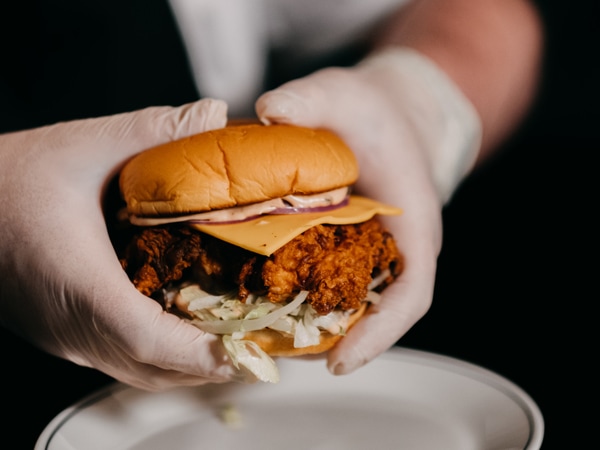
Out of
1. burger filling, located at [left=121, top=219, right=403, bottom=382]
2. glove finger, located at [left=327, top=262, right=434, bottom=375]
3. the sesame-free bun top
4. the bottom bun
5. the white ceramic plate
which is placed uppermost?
the sesame-free bun top

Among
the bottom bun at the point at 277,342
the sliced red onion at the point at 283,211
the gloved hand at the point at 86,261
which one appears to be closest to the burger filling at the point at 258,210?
the sliced red onion at the point at 283,211

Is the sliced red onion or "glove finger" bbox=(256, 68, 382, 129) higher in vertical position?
"glove finger" bbox=(256, 68, 382, 129)

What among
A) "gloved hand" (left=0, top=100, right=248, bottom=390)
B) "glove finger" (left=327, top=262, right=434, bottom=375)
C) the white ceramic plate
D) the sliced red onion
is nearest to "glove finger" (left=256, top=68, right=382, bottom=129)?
"gloved hand" (left=0, top=100, right=248, bottom=390)

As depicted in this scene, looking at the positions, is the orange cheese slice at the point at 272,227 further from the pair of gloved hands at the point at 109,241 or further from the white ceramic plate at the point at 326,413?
the white ceramic plate at the point at 326,413

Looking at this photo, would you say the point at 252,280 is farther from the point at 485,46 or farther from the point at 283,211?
the point at 485,46

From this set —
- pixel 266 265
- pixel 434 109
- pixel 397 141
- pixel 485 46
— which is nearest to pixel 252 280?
pixel 266 265

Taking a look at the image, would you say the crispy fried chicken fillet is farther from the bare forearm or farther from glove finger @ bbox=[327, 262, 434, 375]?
the bare forearm

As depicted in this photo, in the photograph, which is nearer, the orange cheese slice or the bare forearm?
the orange cheese slice
